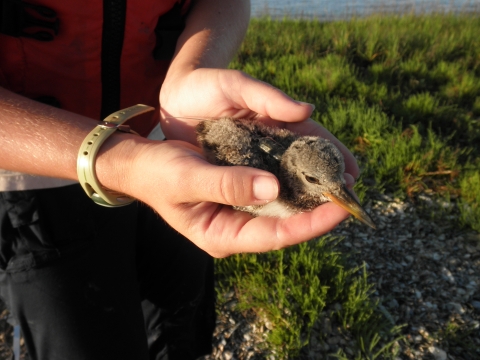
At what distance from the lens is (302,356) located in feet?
9.95

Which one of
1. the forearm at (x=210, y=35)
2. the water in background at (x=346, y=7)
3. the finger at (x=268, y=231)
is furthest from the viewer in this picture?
the water in background at (x=346, y=7)

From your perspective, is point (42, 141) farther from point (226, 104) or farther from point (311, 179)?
point (311, 179)

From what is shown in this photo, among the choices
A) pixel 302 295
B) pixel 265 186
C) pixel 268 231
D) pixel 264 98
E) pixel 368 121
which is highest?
pixel 264 98

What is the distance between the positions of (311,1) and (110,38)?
10.4 m

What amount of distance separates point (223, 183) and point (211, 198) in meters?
0.10

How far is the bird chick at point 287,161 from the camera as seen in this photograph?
7.22 ft

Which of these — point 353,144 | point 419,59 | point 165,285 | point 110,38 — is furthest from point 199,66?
point 419,59

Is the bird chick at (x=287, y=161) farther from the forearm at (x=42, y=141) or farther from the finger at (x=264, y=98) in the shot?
the forearm at (x=42, y=141)

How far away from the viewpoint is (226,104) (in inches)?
97.1

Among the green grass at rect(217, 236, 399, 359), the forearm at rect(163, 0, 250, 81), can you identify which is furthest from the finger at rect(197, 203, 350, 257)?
the green grass at rect(217, 236, 399, 359)


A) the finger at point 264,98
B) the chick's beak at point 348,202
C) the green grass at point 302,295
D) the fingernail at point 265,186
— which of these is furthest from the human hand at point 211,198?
the green grass at point 302,295

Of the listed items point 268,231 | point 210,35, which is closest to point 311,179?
point 268,231

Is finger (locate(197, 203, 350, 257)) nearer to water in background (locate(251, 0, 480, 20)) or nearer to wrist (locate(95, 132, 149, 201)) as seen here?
wrist (locate(95, 132, 149, 201))

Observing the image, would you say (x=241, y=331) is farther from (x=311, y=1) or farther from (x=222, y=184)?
(x=311, y=1)
